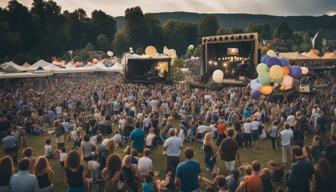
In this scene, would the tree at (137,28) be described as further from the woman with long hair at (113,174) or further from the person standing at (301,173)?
the person standing at (301,173)

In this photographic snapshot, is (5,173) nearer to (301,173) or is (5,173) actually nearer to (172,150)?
(172,150)

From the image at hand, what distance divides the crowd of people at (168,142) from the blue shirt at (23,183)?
0.05 feet

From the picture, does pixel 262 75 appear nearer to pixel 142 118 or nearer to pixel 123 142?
pixel 142 118

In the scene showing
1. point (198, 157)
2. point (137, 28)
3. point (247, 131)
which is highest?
point (137, 28)

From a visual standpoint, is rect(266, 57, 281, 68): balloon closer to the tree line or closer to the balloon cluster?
the balloon cluster

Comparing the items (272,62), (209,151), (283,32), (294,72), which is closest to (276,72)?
(272,62)

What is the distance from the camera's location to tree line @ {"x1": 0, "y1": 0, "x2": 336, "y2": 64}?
5478cm

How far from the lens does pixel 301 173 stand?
20.5 ft

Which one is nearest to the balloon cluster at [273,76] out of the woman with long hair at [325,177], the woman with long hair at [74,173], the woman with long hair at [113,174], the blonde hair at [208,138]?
the blonde hair at [208,138]

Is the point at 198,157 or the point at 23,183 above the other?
the point at 23,183

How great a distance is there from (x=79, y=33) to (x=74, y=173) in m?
78.1

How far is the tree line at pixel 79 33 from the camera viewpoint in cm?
5478

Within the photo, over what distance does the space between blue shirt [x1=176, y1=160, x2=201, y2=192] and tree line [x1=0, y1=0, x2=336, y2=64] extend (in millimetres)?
46265

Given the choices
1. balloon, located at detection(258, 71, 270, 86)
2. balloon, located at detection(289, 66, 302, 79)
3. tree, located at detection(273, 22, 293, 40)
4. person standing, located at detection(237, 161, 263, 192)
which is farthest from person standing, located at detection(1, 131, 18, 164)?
tree, located at detection(273, 22, 293, 40)
